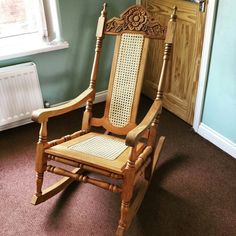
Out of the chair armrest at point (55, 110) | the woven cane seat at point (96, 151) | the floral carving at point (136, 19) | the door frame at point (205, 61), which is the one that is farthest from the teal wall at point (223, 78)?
the chair armrest at point (55, 110)

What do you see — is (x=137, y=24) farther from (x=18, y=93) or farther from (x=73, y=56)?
(x=18, y=93)

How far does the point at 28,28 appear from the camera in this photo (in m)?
2.39

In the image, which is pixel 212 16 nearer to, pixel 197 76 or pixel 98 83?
pixel 197 76

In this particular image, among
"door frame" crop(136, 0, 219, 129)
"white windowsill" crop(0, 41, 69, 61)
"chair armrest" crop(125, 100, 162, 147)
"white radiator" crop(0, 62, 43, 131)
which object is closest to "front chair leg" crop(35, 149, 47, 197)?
"chair armrest" crop(125, 100, 162, 147)

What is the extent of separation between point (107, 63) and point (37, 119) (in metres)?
1.35

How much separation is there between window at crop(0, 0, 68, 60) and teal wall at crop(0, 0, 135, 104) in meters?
0.07

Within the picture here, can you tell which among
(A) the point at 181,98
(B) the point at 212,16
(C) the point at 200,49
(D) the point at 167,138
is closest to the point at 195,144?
(D) the point at 167,138

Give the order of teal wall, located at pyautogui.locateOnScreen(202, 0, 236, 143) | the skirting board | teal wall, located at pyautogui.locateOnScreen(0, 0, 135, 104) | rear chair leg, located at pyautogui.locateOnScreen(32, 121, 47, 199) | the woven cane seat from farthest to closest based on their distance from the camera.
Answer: teal wall, located at pyautogui.locateOnScreen(0, 0, 135, 104) → the skirting board → teal wall, located at pyautogui.locateOnScreen(202, 0, 236, 143) → rear chair leg, located at pyautogui.locateOnScreen(32, 121, 47, 199) → the woven cane seat

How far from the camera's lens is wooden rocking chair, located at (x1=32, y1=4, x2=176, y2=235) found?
1.48m

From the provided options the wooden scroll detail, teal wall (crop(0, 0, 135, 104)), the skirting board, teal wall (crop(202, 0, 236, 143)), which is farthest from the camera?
teal wall (crop(0, 0, 135, 104))

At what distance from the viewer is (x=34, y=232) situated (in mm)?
1596

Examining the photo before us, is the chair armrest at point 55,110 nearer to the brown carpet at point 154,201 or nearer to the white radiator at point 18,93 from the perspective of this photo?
the brown carpet at point 154,201

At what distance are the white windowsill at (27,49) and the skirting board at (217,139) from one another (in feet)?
4.32

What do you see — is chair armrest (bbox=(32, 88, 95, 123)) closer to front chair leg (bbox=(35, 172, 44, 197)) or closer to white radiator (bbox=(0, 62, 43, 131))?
front chair leg (bbox=(35, 172, 44, 197))
